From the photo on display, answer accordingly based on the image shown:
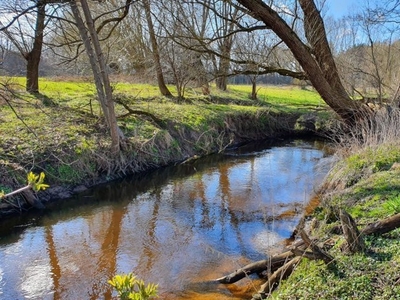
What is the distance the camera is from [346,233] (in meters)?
3.75

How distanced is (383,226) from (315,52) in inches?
256

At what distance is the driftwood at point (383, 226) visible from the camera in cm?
389

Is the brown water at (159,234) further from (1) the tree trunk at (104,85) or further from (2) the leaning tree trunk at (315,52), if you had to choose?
(2) the leaning tree trunk at (315,52)

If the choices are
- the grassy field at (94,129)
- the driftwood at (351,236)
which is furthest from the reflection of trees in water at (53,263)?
the driftwood at (351,236)

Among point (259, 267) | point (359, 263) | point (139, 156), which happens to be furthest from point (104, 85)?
point (359, 263)

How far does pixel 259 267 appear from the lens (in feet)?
15.7

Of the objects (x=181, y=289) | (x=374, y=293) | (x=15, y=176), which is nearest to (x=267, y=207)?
(x=181, y=289)

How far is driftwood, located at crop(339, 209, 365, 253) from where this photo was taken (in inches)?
146

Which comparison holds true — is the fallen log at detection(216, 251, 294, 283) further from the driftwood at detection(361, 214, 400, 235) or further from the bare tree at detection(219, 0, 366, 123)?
the bare tree at detection(219, 0, 366, 123)

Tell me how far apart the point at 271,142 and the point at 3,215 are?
11707mm

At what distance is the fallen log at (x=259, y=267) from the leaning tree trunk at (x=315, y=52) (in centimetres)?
562

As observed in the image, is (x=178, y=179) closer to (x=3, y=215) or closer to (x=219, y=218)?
(x=219, y=218)

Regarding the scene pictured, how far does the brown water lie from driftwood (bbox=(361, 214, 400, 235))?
65.6 inches

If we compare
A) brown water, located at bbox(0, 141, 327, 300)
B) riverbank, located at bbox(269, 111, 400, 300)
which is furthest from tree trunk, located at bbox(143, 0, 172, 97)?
riverbank, located at bbox(269, 111, 400, 300)
